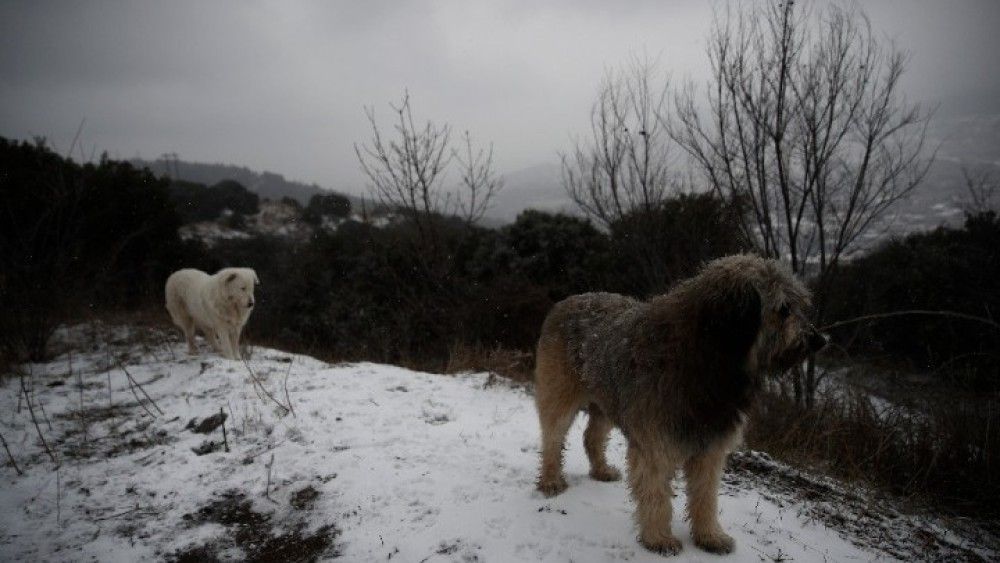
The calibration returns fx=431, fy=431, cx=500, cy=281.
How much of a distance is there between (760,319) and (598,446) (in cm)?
183

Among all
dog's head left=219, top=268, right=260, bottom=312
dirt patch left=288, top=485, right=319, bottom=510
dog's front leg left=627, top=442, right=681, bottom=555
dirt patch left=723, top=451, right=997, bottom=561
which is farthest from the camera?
dog's head left=219, top=268, right=260, bottom=312

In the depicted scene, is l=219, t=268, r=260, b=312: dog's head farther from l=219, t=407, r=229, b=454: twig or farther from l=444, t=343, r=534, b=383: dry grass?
l=444, t=343, r=534, b=383: dry grass

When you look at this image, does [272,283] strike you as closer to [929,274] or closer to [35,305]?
[35,305]

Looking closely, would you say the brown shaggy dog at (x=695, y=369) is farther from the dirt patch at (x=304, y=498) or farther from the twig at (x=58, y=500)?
the twig at (x=58, y=500)

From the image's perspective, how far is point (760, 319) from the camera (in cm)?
228

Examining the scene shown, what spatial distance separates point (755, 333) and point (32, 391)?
7.85m

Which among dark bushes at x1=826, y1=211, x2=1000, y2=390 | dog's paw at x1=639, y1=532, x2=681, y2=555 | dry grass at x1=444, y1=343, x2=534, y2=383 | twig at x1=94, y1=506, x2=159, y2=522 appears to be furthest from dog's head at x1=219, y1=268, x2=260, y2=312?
dark bushes at x1=826, y1=211, x2=1000, y2=390

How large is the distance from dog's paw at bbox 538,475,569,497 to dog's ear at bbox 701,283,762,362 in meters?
1.72

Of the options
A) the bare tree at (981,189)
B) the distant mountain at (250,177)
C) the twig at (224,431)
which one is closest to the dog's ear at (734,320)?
the twig at (224,431)

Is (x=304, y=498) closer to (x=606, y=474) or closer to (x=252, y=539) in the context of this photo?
(x=252, y=539)

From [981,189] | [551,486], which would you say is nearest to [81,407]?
[551,486]

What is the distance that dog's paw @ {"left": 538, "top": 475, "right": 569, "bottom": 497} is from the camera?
332 cm

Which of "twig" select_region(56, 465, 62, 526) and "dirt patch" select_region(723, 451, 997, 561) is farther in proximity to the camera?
"twig" select_region(56, 465, 62, 526)

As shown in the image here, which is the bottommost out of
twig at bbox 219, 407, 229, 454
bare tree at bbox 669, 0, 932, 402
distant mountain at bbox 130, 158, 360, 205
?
twig at bbox 219, 407, 229, 454
